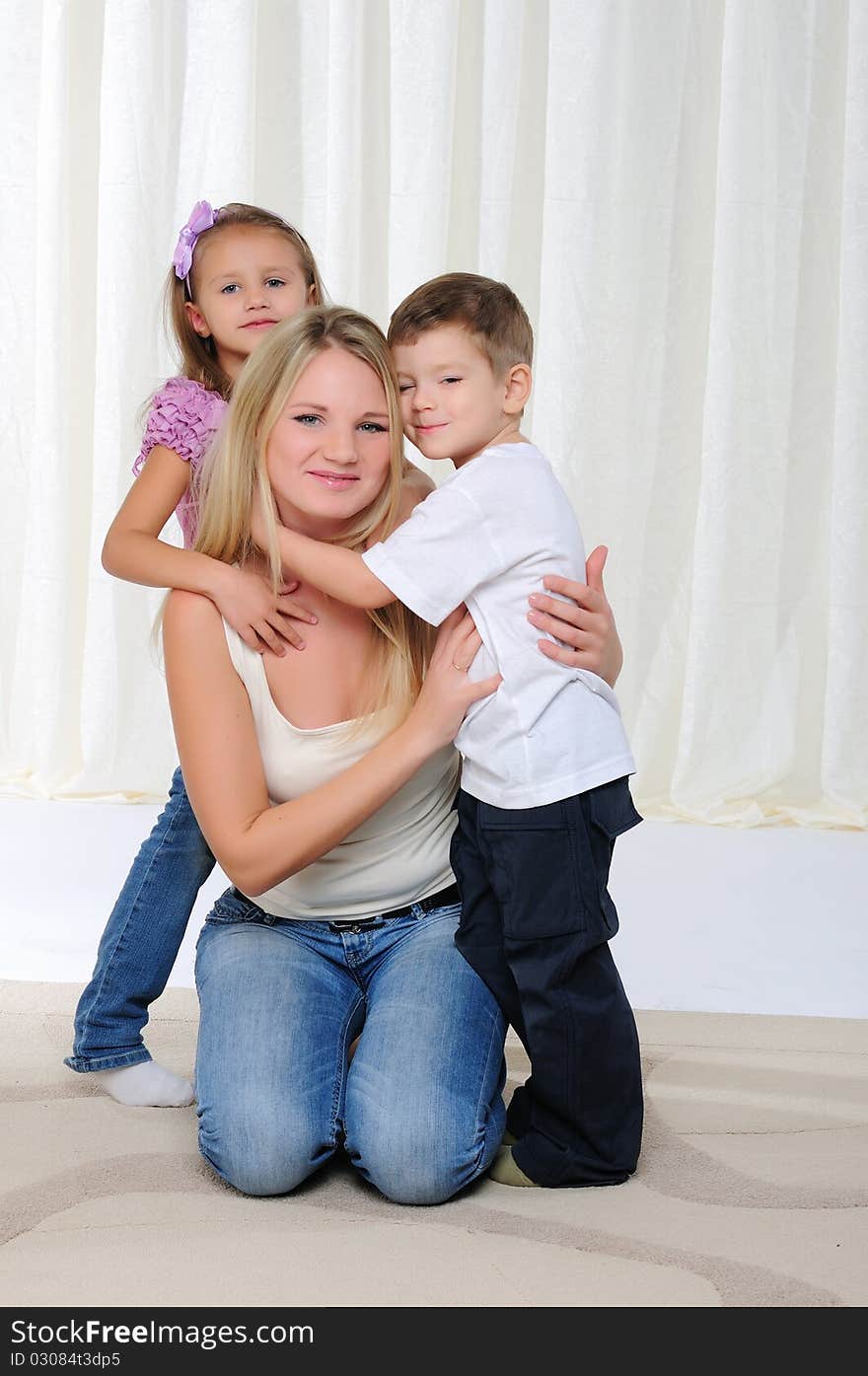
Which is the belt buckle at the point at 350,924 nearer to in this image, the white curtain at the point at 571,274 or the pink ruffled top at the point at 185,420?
the pink ruffled top at the point at 185,420

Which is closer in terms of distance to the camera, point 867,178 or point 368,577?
point 368,577

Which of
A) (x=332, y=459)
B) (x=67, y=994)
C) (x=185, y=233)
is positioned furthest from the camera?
(x=67, y=994)

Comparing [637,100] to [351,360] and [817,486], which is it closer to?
[817,486]

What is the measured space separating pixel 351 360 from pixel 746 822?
6.53ft

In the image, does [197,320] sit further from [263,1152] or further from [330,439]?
[263,1152]

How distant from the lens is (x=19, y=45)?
→ 3209 millimetres

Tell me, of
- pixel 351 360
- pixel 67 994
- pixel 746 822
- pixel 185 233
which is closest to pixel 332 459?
pixel 351 360

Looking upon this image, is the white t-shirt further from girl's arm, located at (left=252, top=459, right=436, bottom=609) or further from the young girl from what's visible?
the young girl

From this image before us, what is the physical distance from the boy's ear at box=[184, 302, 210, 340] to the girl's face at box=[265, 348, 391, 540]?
39 cm

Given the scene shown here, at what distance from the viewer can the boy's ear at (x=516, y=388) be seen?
1522 mm

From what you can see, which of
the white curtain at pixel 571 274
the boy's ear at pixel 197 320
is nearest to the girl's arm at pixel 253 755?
the boy's ear at pixel 197 320

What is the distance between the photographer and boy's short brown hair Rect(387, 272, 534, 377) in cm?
149

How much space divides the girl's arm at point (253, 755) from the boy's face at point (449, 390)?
7.8 inches

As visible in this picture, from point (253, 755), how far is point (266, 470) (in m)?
0.30
